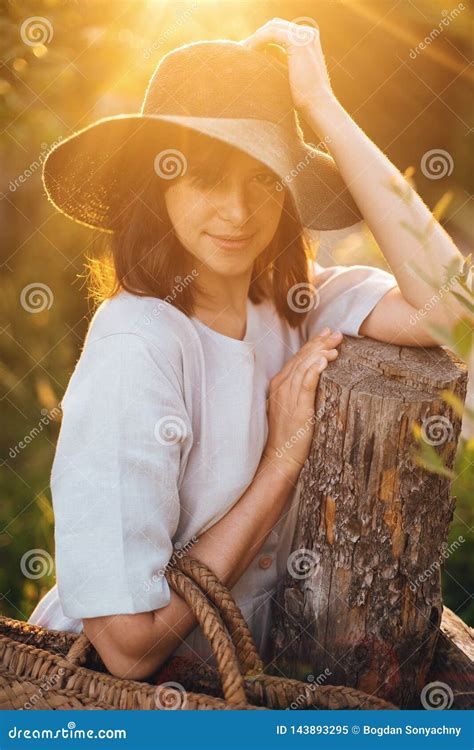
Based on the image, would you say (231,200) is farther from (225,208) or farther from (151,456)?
(151,456)

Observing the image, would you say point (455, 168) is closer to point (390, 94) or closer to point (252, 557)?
point (390, 94)

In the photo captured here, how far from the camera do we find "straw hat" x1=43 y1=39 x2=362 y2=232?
168 cm

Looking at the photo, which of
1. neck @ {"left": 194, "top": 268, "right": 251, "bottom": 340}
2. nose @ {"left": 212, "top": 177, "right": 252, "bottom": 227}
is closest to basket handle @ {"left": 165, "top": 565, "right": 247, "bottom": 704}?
neck @ {"left": 194, "top": 268, "right": 251, "bottom": 340}

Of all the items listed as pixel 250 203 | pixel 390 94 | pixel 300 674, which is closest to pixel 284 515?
pixel 300 674

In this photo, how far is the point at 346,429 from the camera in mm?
1723

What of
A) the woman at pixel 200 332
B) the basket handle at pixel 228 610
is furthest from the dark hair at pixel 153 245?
the basket handle at pixel 228 610

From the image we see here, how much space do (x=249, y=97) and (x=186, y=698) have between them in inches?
47.6

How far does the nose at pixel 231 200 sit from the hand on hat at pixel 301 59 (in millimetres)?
258

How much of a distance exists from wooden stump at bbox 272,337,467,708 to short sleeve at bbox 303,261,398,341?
0.14 m

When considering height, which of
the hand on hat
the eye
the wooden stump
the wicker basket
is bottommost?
the wicker basket

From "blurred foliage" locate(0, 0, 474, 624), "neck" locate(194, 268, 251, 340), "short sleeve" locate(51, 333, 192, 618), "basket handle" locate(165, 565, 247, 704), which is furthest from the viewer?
"blurred foliage" locate(0, 0, 474, 624)

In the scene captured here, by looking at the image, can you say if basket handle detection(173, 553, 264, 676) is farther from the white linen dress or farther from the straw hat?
the straw hat

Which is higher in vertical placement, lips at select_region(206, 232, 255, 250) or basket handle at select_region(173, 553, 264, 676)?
lips at select_region(206, 232, 255, 250)

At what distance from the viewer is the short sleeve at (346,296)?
6.61 feet
